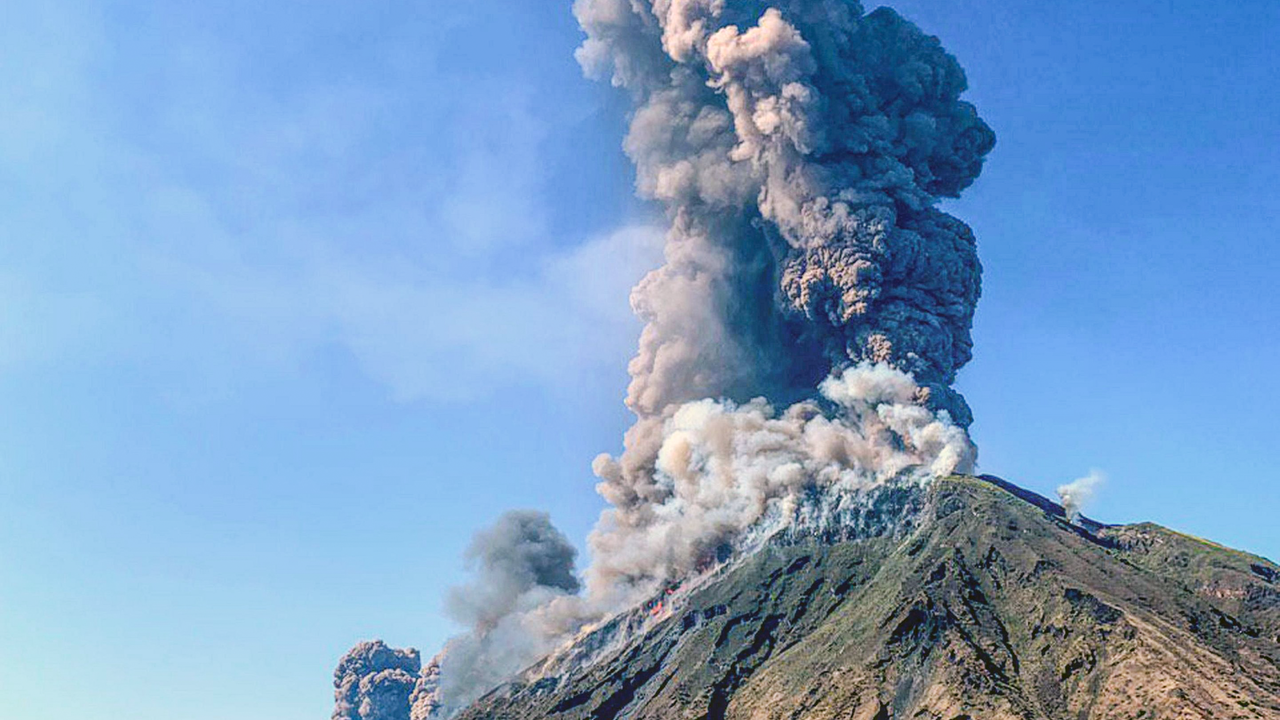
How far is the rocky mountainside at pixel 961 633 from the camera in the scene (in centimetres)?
8112

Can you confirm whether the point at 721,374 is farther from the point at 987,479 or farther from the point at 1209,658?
the point at 1209,658

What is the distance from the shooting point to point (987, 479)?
125062 mm

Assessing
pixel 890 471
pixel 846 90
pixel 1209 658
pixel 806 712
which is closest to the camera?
pixel 1209 658

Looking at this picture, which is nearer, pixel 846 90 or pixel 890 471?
pixel 890 471

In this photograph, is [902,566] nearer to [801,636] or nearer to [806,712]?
[801,636]

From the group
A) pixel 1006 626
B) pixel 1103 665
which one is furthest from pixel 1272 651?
pixel 1006 626

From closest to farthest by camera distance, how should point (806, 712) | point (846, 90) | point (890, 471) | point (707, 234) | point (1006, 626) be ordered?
point (806, 712) → point (1006, 626) → point (890, 471) → point (846, 90) → point (707, 234)

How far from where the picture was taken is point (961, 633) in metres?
91.6

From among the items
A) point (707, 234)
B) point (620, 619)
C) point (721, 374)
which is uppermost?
point (707, 234)

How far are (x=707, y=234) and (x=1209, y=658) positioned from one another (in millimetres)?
81185

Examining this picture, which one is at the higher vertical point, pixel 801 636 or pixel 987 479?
pixel 987 479

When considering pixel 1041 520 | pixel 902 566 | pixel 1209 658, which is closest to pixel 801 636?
pixel 902 566

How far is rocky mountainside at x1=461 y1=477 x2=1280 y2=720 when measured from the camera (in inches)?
3194

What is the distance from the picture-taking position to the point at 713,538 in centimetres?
12775
